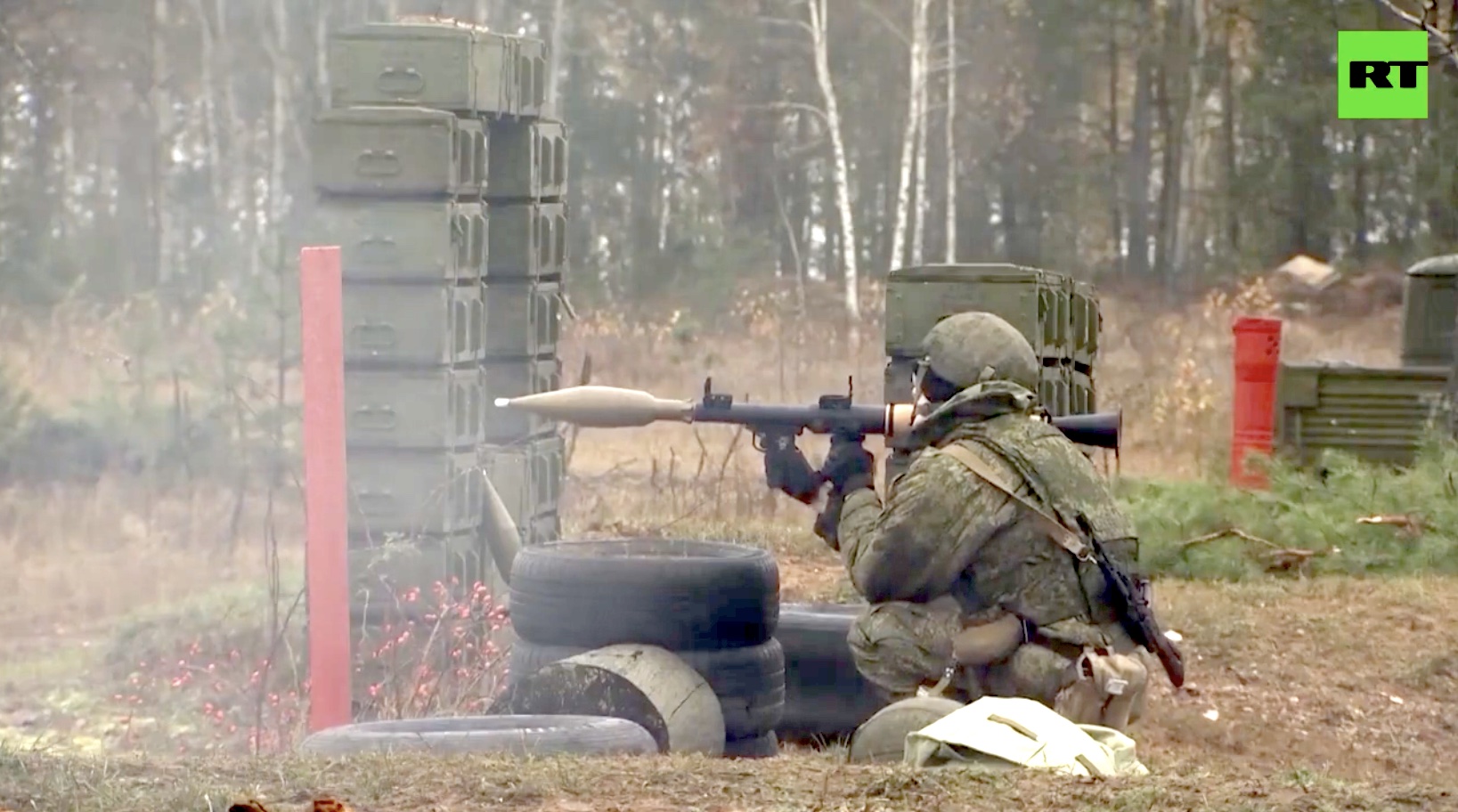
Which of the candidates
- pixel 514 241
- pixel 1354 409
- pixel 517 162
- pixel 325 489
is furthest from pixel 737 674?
pixel 1354 409

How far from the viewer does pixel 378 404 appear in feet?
28.9

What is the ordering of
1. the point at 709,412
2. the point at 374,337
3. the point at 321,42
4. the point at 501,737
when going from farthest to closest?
the point at 321,42 → the point at 374,337 → the point at 709,412 → the point at 501,737

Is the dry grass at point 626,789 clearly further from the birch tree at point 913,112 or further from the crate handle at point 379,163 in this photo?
the birch tree at point 913,112

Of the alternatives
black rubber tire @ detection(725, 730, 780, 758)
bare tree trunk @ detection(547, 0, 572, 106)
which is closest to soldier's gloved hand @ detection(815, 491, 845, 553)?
black rubber tire @ detection(725, 730, 780, 758)

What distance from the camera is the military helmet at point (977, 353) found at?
6.18 meters

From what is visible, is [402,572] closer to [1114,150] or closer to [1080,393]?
[1080,393]

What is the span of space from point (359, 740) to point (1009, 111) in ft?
94.6

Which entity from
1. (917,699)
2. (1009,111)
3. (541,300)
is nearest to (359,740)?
(917,699)

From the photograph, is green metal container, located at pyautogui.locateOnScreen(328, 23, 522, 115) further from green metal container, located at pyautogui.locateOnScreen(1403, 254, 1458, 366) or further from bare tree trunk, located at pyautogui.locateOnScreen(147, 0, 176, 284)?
bare tree trunk, located at pyautogui.locateOnScreen(147, 0, 176, 284)

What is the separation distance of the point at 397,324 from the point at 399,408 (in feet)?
1.12

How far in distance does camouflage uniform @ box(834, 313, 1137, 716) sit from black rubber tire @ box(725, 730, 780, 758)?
1.70 feet

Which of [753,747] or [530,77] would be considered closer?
[753,747]

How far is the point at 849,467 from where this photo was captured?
6.39 metres

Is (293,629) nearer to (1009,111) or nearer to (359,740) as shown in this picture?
(359,740)
